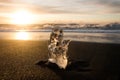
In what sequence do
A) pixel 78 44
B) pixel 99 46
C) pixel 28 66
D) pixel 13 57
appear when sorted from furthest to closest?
pixel 78 44 < pixel 99 46 < pixel 13 57 < pixel 28 66

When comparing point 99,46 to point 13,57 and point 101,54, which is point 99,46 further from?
point 13,57

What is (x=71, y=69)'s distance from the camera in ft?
60.6

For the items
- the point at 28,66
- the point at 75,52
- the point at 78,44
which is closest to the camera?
the point at 28,66

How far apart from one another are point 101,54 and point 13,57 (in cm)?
545

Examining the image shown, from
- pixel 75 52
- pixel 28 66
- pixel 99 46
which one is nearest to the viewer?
pixel 28 66

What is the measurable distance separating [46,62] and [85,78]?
3886 mm

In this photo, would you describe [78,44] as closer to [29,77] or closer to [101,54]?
[101,54]

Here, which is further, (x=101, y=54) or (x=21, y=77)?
(x=101, y=54)

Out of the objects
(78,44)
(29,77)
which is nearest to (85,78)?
(29,77)

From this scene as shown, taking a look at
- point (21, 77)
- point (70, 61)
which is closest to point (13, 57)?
point (70, 61)

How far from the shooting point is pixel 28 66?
18.8 m

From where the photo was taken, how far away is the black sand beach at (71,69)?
16.7 m

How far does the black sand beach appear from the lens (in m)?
16.7

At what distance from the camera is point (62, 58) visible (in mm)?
19109
